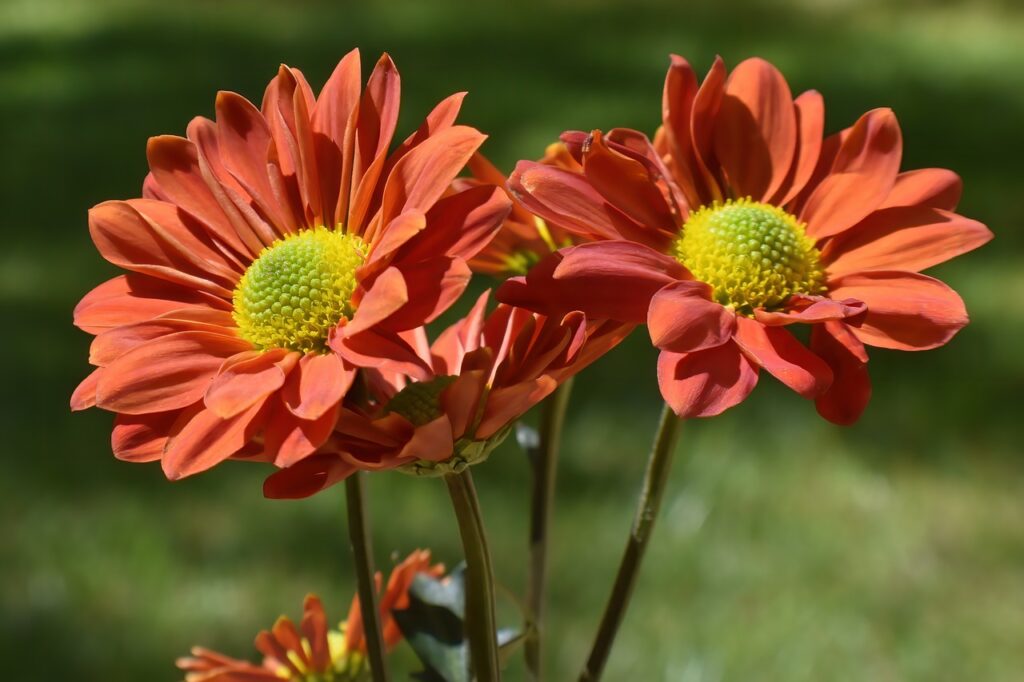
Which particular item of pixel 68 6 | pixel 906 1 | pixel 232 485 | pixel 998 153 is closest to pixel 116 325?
pixel 232 485

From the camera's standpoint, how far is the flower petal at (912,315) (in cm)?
45

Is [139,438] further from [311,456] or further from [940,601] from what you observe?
[940,601]

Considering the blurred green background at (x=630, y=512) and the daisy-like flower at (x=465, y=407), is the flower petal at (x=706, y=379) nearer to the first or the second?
the daisy-like flower at (x=465, y=407)

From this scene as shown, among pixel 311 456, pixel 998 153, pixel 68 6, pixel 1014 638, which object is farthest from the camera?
pixel 68 6

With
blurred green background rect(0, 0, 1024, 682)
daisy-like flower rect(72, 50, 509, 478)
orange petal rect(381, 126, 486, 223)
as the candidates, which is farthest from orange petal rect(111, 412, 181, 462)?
blurred green background rect(0, 0, 1024, 682)

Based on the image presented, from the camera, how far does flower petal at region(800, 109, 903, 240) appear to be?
506 millimetres

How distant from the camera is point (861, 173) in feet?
1.67

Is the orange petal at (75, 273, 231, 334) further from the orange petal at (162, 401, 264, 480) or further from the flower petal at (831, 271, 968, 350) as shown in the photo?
the flower petal at (831, 271, 968, 350)

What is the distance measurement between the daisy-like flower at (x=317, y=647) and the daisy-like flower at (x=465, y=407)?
0.14 m

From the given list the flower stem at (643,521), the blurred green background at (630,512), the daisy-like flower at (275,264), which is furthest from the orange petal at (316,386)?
the blurred green background at (630,512)

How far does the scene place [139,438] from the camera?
1.43 ft

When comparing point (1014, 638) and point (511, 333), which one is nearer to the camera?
point (511, 333)

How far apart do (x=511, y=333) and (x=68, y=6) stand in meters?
3.75

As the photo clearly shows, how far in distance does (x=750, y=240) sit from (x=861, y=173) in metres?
0.05
